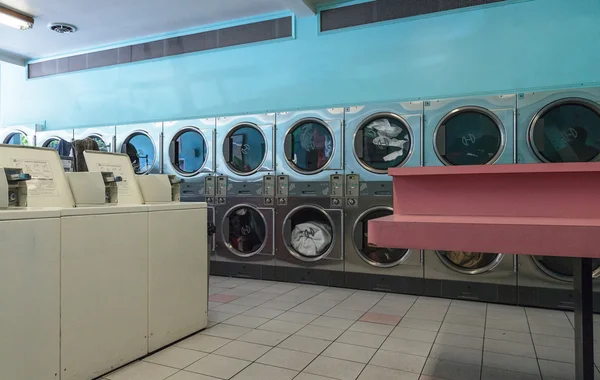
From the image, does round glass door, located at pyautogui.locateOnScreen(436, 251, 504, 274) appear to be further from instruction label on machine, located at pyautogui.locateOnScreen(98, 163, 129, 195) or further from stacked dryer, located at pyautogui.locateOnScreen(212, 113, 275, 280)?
instruction label on machine, located at pyautogui.locateOnScreen(98, 163, 129, 195)

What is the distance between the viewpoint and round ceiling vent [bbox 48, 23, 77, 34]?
5957 millimetres

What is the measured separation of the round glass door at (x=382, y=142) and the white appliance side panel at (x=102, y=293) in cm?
260

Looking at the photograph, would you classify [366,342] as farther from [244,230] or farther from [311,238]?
[244,230]

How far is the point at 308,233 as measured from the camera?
487cm

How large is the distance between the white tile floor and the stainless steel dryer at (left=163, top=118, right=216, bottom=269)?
168 centimetres

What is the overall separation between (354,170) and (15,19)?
197 inches

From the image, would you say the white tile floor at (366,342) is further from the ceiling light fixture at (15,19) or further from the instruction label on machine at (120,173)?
the ceiling light fixture at (15,19)

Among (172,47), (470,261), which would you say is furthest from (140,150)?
(470,261)

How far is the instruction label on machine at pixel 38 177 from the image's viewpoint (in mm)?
2516

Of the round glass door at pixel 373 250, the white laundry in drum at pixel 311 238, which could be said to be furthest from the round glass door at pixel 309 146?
the round glass door at pixel 373 250

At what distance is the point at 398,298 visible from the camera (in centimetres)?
423

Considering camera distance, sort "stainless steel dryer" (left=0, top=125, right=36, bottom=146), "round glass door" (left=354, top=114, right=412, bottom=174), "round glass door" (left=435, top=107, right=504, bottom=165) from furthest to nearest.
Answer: "stainless steel dryer" (left=0, top=125, right=36, bottom=146)
"round glass door" (left=354, top=114, right=412, bottom=174)
"round glass door" (left=435, top=107, right=504, bottom=165)

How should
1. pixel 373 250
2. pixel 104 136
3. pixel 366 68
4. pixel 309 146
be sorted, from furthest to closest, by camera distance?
pixel 104 136, pixel 366 68, pixel 309 146, pixel 373 250

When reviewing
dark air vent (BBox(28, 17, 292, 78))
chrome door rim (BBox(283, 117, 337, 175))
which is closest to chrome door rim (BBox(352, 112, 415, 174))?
chrome door rim (BBox(283, 117, 337, 175))
